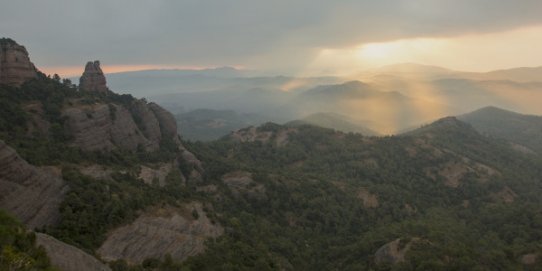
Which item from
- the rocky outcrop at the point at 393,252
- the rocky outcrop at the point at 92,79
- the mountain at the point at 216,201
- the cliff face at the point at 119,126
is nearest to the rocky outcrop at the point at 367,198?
the mountain at the point at 216,201

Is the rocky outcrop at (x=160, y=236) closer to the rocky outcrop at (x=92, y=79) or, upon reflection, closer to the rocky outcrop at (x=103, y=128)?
the rocky outcrop at (x=103, y=128)

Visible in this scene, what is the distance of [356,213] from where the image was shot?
5251 inches

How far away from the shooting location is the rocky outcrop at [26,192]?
210 ft

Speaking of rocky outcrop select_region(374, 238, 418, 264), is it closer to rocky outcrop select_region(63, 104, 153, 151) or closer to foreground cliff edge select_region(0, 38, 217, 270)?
foreground cliff edge select_region(0, 38, 217, 270)

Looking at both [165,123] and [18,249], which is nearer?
[18,249]

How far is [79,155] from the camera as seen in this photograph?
329 feet

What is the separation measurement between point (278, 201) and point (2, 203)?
78184mm

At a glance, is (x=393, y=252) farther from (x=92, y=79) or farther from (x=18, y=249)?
(x=92, y=79)

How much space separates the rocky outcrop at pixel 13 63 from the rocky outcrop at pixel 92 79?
90.2 feet

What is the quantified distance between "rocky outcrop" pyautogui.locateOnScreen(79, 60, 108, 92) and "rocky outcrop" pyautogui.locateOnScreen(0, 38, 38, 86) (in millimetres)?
27499

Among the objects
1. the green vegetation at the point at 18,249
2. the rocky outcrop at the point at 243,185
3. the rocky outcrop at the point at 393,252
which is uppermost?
the green vegetation at the point at 18,249

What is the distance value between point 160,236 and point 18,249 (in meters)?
33.2

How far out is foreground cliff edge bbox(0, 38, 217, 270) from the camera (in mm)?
65938

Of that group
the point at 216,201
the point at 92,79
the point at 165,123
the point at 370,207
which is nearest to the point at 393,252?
the point at 370,207
